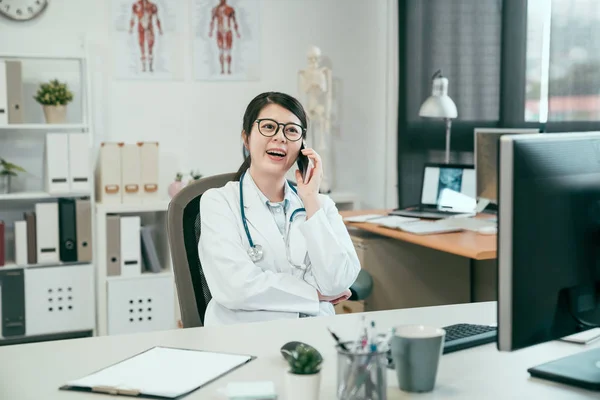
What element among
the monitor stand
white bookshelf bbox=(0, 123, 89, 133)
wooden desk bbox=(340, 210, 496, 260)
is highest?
white bookshelf bbox=(0, 123, 89, 133)

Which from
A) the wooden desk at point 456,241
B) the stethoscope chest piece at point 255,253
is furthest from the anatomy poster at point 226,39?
the stethoscope chest piece at point 255,253

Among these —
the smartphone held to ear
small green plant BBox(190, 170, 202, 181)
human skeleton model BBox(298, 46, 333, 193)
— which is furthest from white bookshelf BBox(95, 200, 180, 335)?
the smartphone held to ear

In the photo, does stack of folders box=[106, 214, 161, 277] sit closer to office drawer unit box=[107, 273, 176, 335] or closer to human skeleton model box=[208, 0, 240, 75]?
office drawer unit box=[107, 273, 176, 335]

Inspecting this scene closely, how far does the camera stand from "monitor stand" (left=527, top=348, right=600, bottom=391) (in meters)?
1.31

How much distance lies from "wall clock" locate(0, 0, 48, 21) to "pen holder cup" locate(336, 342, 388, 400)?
136 inches

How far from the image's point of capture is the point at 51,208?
12.8 ft

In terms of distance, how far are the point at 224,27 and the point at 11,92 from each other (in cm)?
128

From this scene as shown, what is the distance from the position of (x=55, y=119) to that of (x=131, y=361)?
2.76 m

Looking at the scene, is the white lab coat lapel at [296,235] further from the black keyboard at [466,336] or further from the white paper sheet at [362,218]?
the white paper sheet at [362,218]

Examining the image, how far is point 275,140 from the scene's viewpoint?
2021mm

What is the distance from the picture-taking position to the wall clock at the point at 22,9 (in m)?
4.01

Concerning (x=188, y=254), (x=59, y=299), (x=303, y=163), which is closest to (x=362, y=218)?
(x=303, y=163)

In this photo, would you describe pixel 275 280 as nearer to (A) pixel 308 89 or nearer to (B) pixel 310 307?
(B) pixel 310 307

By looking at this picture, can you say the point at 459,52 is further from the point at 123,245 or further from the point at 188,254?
the point at 188,254
